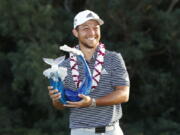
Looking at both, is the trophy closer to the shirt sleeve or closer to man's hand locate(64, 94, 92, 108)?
man's hand locate(64, 94, 92, 108)

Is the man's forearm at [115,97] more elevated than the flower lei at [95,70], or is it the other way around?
the flower lei at [95,70]

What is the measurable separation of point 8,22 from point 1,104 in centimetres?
144

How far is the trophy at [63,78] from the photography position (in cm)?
369

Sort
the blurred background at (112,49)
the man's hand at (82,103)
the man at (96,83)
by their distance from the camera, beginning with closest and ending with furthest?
the man's hand at (82,103), the man at (96,83), the blurred background at (112,49)

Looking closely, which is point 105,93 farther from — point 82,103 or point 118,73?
point 82,103

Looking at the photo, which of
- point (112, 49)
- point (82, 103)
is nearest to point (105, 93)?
point (82, 103)

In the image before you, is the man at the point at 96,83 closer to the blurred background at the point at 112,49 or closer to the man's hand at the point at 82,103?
the man's hand at the point at 82,103

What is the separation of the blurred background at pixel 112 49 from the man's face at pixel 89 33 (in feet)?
13.0

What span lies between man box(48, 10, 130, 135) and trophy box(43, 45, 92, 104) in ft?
0.27

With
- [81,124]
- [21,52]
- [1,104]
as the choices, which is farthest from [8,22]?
[81,124]

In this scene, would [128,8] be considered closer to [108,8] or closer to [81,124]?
[108,8]

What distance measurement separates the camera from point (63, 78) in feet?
12.3

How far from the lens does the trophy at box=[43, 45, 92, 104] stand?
12.1ft

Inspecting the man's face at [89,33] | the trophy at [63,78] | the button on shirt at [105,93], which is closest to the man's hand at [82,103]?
the trophy at [63,78]
